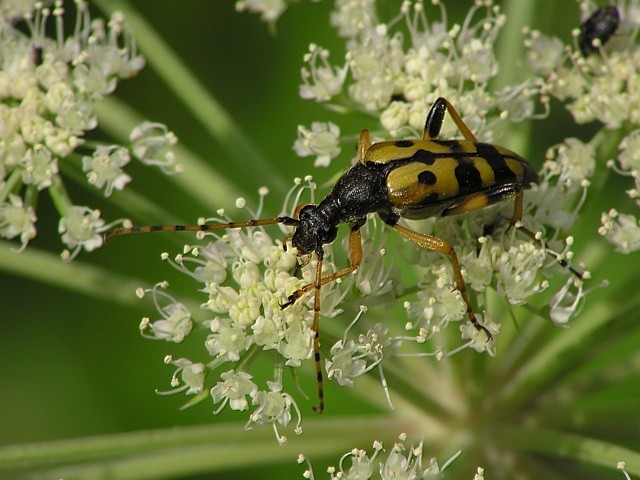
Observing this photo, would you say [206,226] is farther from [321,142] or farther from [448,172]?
[448,172]

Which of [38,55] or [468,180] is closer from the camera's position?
[468,180]

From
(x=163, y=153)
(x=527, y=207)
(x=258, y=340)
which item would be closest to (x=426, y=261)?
(x=527, y=207)

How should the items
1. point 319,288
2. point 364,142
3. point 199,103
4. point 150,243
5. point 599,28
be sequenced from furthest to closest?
point 150,243 < point 199,103 < point 599,28 < point 364,142 < point 319,288

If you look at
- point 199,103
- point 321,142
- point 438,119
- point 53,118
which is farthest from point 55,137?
point 438,119

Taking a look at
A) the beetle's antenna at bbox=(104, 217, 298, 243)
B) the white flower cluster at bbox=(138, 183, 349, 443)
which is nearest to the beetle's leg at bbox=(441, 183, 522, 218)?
the white flower cluster at bbox=(138, 183, 349, 443)

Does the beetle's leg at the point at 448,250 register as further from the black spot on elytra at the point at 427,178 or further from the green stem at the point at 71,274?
the green stem at the point at 71,274

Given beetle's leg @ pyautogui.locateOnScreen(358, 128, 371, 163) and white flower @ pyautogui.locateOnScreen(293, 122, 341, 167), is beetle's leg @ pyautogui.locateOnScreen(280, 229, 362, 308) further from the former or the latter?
white flower @ pyautogui.locateOnScreen(293, 122, 341, 167)
